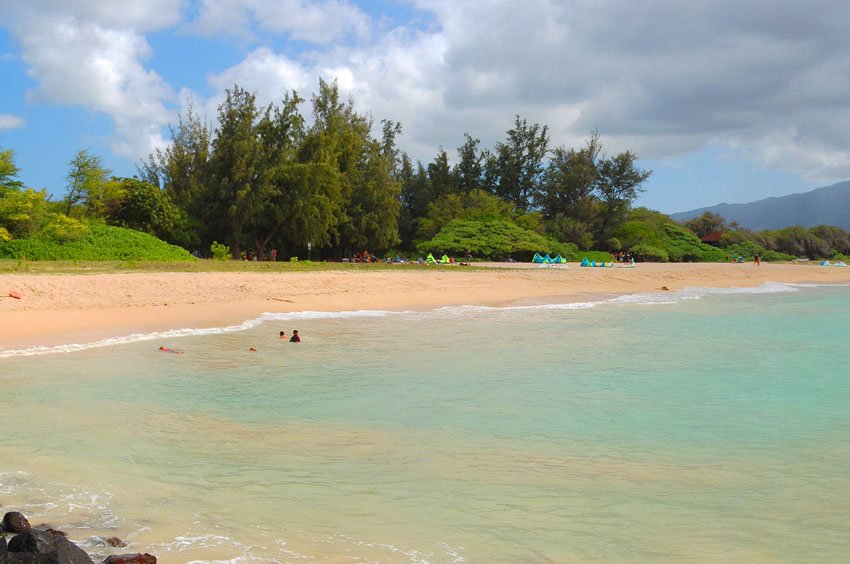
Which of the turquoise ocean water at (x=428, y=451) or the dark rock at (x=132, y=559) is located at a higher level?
the dark rock at (x=132, y=559)

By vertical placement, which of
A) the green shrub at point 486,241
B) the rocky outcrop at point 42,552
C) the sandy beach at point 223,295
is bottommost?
the rocky outcrop at point 42,552

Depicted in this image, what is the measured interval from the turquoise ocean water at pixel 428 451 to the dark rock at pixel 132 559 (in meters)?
0.25

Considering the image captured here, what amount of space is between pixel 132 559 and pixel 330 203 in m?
37.9

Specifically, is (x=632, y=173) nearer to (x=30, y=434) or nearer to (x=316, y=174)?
(x=316, y=174)

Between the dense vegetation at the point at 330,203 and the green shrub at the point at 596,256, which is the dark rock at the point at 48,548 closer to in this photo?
the dense vegetation at the point at 330,203

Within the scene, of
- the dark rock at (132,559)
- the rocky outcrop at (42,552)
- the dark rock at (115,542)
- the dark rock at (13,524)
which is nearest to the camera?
the rocky outcrop at (42,552)

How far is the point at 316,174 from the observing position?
40.0 m

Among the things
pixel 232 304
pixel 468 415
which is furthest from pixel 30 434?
pixel 232 304

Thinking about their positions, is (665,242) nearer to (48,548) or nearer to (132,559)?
(132,559)

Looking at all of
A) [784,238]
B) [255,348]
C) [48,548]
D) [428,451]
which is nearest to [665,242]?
[784,238]

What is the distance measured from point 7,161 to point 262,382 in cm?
2789

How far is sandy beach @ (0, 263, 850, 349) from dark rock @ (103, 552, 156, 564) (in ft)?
30.0

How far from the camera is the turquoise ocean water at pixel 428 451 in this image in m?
4.52

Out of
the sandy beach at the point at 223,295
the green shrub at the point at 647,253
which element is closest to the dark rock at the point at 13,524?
the sandy beach at the point at 223,295
